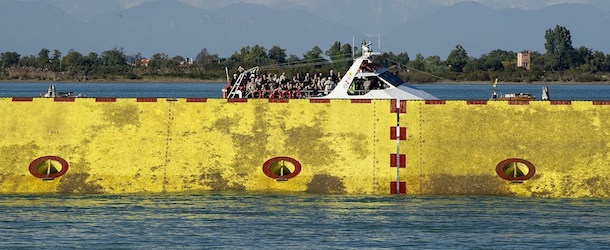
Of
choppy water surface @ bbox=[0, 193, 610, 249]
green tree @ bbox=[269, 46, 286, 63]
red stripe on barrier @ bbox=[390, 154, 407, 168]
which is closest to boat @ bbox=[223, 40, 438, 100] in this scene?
red stripe on barrier @ bbox=[390, 154, 407, 168]

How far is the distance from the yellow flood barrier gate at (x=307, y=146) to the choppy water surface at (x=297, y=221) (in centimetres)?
36

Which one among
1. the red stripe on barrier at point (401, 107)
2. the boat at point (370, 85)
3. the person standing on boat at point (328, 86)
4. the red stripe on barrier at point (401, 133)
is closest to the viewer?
the red stripe on barrier at point (401, 133)

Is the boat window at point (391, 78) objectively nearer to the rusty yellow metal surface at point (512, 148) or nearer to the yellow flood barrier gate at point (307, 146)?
the yellow flood barrier gate at point (307, 146)

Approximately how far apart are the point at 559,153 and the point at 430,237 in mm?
4705

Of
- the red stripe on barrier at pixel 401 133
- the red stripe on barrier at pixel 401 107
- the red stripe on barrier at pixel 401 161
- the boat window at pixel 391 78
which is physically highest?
the boat window at pixel 391 78

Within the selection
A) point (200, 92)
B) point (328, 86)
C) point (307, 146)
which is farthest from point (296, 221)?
point (200, 92)

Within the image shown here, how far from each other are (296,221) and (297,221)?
0.08 ft

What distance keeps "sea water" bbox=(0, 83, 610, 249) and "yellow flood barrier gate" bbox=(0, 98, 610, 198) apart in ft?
1.12

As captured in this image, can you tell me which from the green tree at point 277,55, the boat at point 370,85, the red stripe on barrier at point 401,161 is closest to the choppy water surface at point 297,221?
the red stripe on barrier at point 401,161

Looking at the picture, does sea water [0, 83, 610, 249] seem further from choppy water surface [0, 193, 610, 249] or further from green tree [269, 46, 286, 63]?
green tree [269, 46, 286, 63]

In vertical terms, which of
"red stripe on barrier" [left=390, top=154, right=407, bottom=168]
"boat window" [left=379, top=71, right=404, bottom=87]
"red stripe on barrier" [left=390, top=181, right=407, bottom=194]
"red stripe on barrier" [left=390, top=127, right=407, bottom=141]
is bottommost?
"red stripe on barrier" [left=390, top=181, right=407, bottom=194]

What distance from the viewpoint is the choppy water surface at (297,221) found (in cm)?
2352

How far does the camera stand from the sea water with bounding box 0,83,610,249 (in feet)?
77.0

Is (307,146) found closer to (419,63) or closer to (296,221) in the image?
(296,221)
